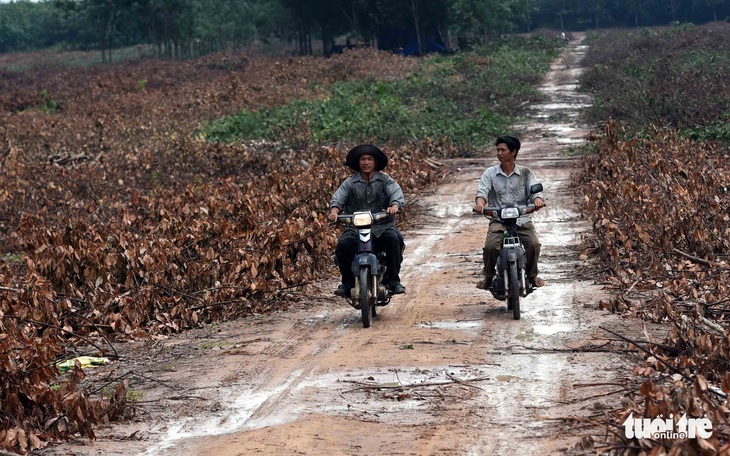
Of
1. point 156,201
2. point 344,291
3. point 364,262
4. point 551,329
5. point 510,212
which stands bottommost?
point 551,329

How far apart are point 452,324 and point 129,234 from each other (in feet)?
18.0

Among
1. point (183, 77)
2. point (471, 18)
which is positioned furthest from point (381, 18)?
point (183, 77)

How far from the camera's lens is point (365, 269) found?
962 cm

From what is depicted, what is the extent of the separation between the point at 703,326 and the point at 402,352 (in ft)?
8.15

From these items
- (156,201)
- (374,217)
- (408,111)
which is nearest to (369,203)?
(374,217)

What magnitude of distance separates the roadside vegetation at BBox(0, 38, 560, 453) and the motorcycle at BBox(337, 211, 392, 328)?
6.12ft

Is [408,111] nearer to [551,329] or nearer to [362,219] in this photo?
[362,219]

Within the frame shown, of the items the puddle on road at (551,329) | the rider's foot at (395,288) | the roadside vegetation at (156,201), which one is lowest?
the puddle on road at (551,329)

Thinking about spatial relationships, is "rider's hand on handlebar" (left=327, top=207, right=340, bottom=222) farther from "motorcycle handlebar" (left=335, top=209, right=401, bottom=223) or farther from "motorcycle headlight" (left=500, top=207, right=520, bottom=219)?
"motorcycle headlight" (left=500, top=207, right=520, bottom=219)

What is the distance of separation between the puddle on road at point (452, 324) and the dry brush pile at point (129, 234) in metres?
2.28

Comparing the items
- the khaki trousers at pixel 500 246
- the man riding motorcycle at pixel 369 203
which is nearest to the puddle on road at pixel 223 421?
the man riding motorcycle at pixel 369 203

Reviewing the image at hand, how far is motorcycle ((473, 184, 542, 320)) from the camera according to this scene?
959cm

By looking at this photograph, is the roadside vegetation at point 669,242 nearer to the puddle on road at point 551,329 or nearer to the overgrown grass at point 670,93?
the overgrown grass at point 670,93

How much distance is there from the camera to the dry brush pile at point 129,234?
725 centimetres
